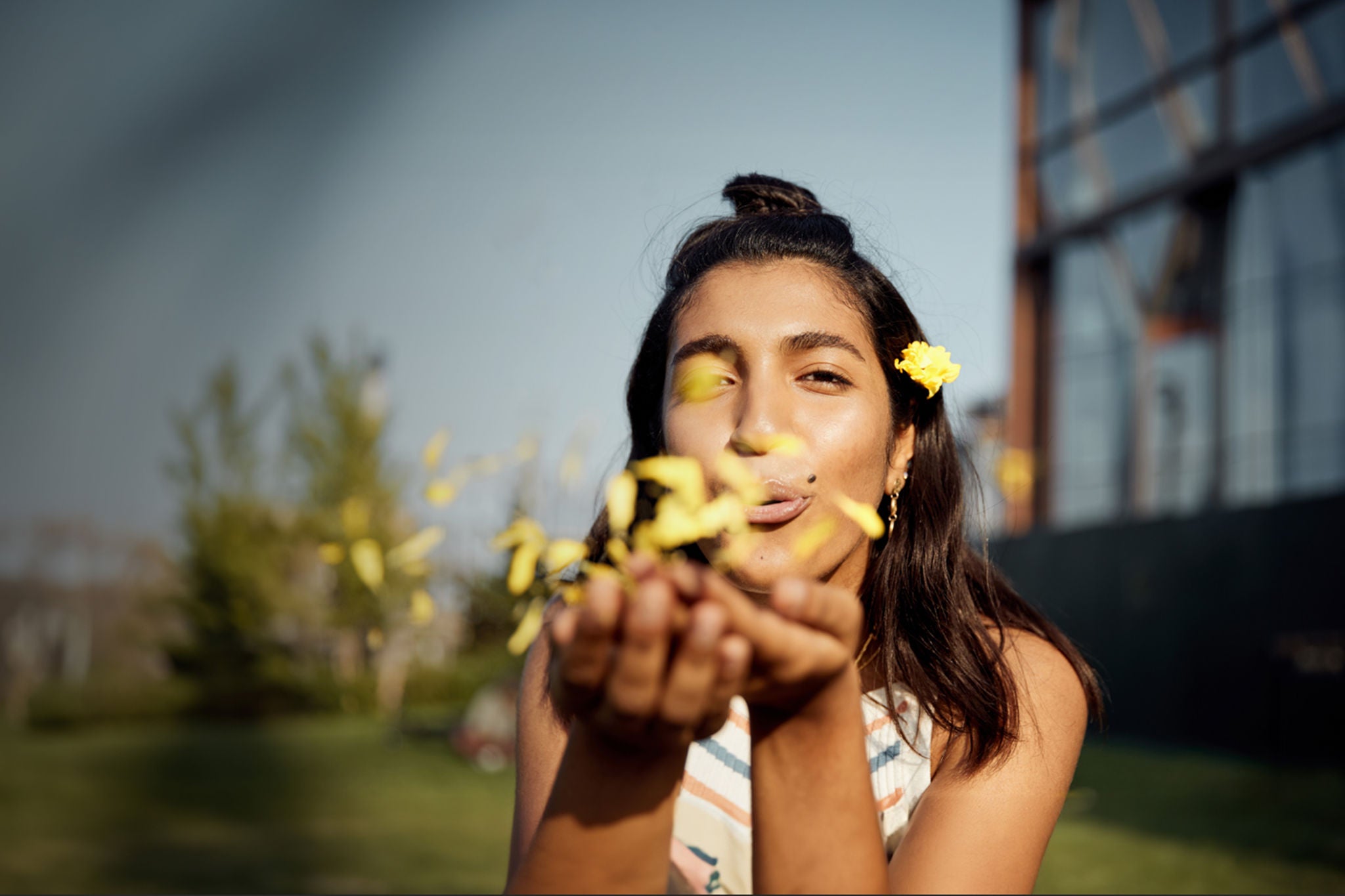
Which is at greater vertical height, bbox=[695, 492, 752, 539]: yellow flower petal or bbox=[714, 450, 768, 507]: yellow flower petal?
bbox=[714, 450, 768, 507]: yellow flower petal

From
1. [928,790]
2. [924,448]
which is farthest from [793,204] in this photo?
[928,790]

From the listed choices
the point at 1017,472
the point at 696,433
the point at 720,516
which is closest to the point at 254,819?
the point at 696,433

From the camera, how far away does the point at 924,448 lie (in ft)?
6.63

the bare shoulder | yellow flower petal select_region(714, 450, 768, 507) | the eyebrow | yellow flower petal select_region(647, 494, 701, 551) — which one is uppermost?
the eyebrow

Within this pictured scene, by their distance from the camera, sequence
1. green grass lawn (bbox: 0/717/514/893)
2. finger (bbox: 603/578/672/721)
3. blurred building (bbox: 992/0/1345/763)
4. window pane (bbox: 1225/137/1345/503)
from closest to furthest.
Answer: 1. finger (bbox: 603/578/672/721)
2. green grass lawn (bbox: 0/717/514/893)
3. blurred building (bbox: 992/0/1345/763)
4. window pane (bbox: 1225/137/1345/503)

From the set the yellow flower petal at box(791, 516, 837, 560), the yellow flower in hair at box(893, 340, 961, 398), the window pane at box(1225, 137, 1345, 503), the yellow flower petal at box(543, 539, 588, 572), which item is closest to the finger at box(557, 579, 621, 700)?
the yellow flower petal at box(543, 539, 588, 572)

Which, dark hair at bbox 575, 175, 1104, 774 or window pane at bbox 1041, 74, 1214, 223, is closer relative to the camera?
dark hair at bbox 575, 175, 1104, 774

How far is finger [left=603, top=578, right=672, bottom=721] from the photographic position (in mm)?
925

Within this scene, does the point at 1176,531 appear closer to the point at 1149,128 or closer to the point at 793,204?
the point at 1149,128

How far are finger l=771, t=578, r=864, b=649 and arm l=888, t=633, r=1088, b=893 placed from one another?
0.47 metres

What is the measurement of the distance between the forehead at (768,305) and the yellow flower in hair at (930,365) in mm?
101

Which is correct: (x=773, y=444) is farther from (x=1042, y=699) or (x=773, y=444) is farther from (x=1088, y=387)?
(x=1088, y=387)

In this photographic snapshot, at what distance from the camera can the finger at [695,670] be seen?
941mm

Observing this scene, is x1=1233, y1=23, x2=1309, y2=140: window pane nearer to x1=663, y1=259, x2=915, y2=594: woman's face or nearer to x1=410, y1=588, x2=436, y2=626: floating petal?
x1=663, y1=259, x2=915, y2=594: woman's face
